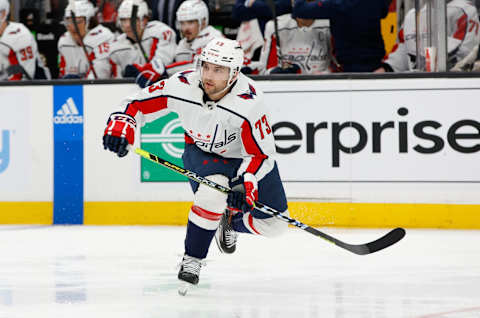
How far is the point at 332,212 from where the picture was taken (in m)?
5.04

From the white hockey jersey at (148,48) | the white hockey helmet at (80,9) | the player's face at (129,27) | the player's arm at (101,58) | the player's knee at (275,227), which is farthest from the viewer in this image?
the white hockey helmet at (80,9)

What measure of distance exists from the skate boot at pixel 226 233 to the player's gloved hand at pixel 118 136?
0.77m

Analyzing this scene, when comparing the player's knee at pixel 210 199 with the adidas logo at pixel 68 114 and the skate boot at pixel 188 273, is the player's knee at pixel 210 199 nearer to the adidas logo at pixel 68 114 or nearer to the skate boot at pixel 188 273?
the skate boot at pixel 188 273

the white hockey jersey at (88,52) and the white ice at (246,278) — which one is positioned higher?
the white hockey jersey at (88,52)

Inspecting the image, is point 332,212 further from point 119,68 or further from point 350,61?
point 119,68

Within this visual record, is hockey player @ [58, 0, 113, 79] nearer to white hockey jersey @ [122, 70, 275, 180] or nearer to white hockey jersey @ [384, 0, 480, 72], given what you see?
white hockey jersey @ [384, 0, 480, 72]

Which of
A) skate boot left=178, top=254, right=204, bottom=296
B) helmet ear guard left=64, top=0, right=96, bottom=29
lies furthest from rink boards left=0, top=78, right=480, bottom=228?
skate boot left=178, top=254, right=204, bottom=296

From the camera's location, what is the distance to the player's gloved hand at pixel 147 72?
5.22 metres

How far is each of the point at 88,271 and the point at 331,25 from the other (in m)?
2.75

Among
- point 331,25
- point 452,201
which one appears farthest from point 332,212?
point 331,25

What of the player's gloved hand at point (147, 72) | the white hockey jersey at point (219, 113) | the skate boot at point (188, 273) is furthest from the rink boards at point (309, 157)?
the skate boot at point (188, 273)

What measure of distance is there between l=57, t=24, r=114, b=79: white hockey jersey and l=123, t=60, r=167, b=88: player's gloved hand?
63 centimetres

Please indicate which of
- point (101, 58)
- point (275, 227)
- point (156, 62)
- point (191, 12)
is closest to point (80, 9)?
point (101, 58)

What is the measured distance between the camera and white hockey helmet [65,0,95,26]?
6.15 m
